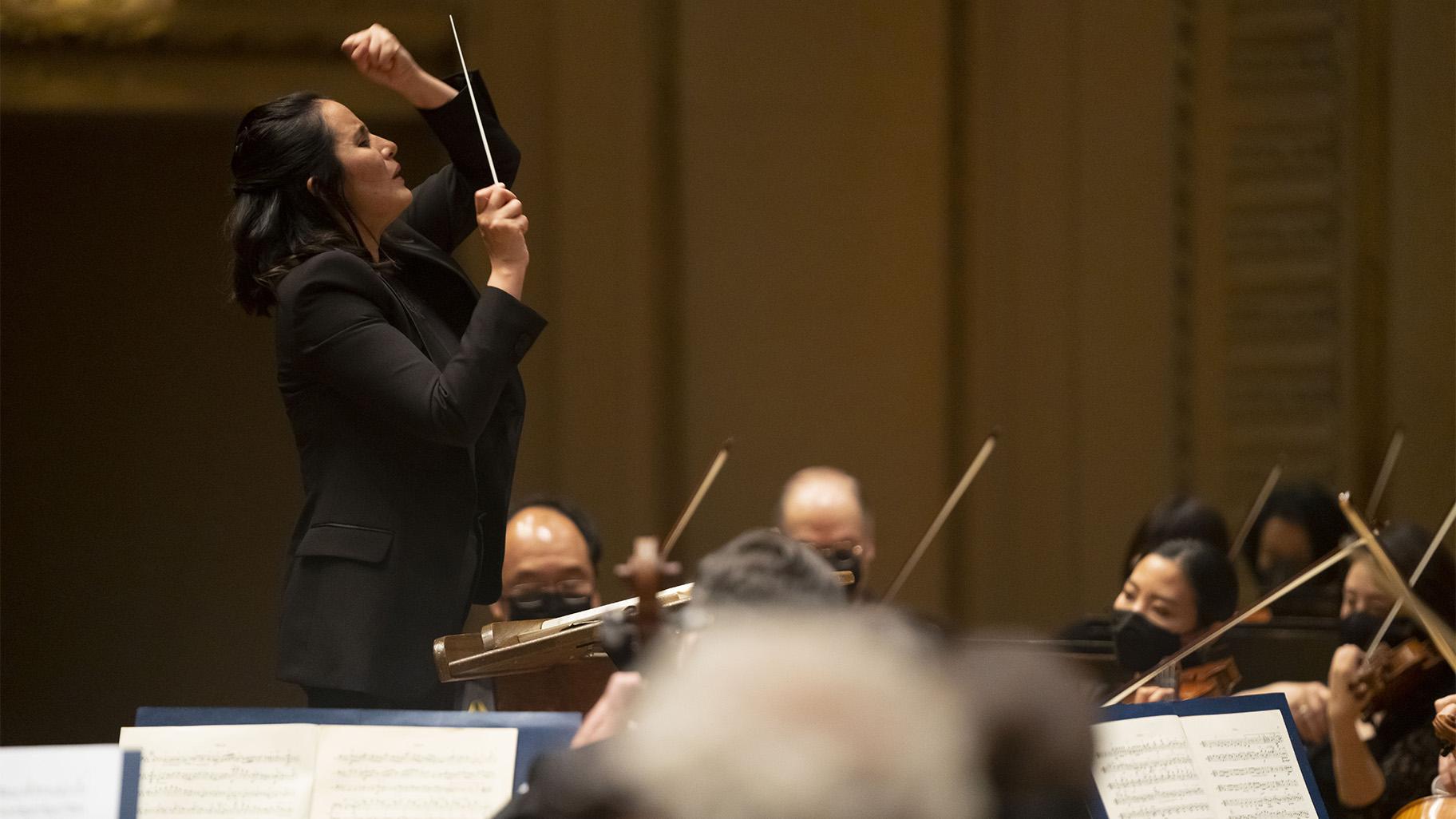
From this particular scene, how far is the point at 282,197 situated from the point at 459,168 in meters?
0.25

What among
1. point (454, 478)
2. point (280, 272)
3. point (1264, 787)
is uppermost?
point (280, 272)

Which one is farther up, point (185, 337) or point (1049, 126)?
point (1049, 126)

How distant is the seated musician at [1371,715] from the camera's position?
108 inches

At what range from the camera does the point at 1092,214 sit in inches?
179

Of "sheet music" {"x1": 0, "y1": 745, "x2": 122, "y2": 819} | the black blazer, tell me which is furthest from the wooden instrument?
"sheet music" {"x1": 0, "y1": 745, "x2": 122, "y2": 819}

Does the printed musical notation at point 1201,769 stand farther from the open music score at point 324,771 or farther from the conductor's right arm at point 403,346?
the conductor's right arm at point 403,346

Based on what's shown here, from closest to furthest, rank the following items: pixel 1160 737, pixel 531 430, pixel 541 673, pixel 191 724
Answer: pixel 191 724
pixel 1160 737
pixel 541 673
pixel 531 430

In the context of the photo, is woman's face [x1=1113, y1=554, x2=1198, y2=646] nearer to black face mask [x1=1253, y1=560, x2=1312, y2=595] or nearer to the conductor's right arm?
black face mask [x1=1253, y1=560, x2=1312, y2=595]

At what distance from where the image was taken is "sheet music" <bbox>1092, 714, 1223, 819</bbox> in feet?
6.26

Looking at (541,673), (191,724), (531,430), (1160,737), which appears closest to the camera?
(191,724)

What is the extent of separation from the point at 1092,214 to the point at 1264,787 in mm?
2765

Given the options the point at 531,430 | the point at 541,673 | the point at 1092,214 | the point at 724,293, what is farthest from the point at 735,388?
the point at 541,673

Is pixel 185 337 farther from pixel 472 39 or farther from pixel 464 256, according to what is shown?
pixel 472 39

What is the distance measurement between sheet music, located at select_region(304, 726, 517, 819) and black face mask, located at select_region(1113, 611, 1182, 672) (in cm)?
138
